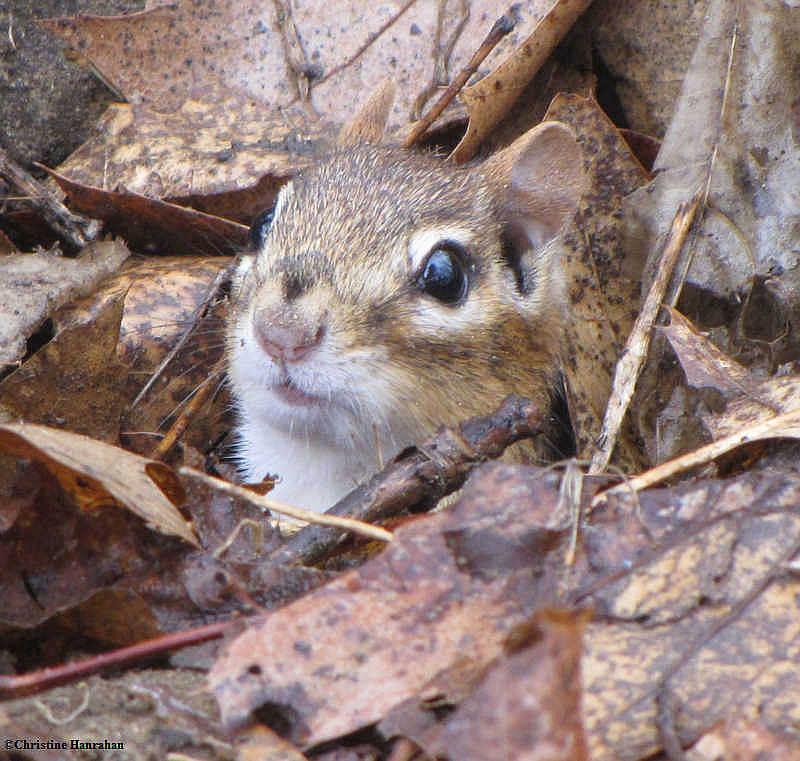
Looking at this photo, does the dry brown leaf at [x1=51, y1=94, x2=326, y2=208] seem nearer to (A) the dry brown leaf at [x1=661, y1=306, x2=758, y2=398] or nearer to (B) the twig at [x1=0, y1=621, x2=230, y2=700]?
(A) the dry brown leaf at [x1=661, y1=306, x2=758, y2=398]

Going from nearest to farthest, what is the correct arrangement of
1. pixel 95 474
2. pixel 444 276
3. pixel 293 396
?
pixel 95 474 → pixel 293 396 → pixel 444 276

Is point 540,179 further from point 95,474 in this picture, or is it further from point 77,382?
point 95,474

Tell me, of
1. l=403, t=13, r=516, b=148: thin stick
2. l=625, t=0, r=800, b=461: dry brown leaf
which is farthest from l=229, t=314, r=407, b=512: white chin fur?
l=403, t=13, r=516, b=148: thin stick

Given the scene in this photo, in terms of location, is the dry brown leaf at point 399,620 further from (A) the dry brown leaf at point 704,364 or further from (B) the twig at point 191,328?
(B) the twig at point 191,328

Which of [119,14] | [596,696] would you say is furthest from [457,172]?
[596,696]

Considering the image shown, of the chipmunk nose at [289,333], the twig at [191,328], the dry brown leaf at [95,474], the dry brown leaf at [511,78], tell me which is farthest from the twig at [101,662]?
the dry brown leaf at [511,78]

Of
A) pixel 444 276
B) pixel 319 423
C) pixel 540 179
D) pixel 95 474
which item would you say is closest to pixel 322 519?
pixel 95 474
